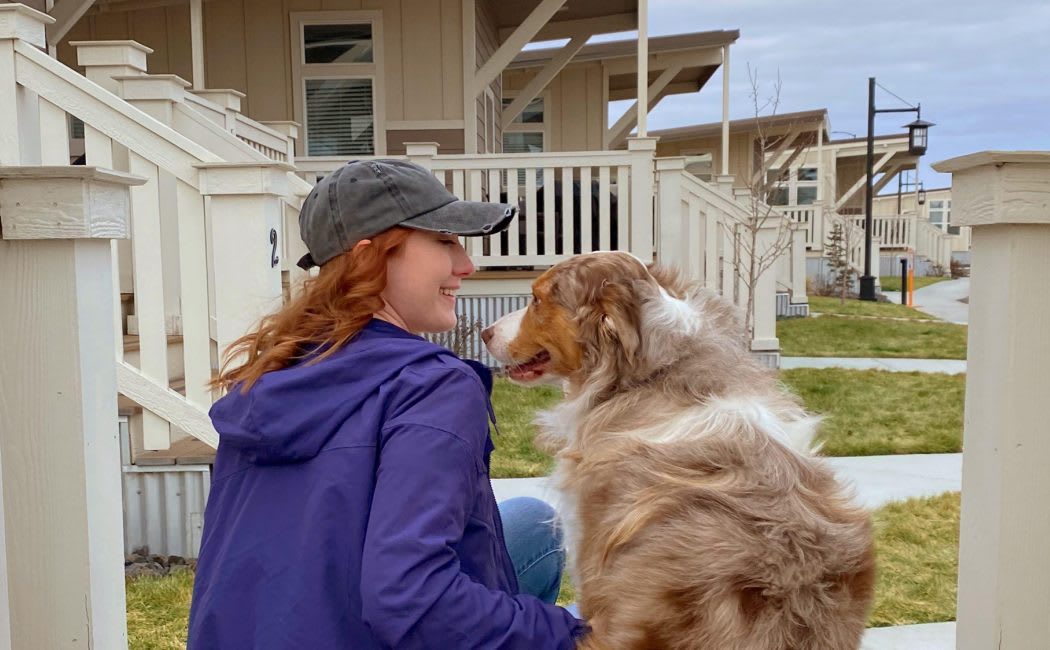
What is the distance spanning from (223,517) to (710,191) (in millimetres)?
8199

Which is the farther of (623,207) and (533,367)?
(623,207)

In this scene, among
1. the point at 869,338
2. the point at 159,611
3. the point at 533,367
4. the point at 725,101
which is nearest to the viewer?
the point at 533,367

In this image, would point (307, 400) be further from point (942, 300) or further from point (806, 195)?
point (806, 195)

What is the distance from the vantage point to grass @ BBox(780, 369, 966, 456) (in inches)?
258

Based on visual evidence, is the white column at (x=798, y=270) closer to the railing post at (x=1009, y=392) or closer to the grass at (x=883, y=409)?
the grass at (x=883, y=409)

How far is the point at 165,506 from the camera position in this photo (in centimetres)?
431

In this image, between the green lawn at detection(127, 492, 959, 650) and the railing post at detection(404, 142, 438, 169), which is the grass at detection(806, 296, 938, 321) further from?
the green lawn at detection(127, 492, 959, 650)

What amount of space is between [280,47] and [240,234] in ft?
27.9

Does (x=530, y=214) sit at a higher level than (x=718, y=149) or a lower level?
lower

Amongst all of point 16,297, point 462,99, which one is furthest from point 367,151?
point 16,297

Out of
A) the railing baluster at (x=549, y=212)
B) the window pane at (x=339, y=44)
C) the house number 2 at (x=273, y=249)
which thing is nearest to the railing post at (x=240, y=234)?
the house number 2 at (x=273, y=249)

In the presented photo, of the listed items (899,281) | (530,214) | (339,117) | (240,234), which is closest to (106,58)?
(240,234)

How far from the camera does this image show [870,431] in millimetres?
6918

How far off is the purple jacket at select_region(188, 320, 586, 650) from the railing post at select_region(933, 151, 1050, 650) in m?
1.16
